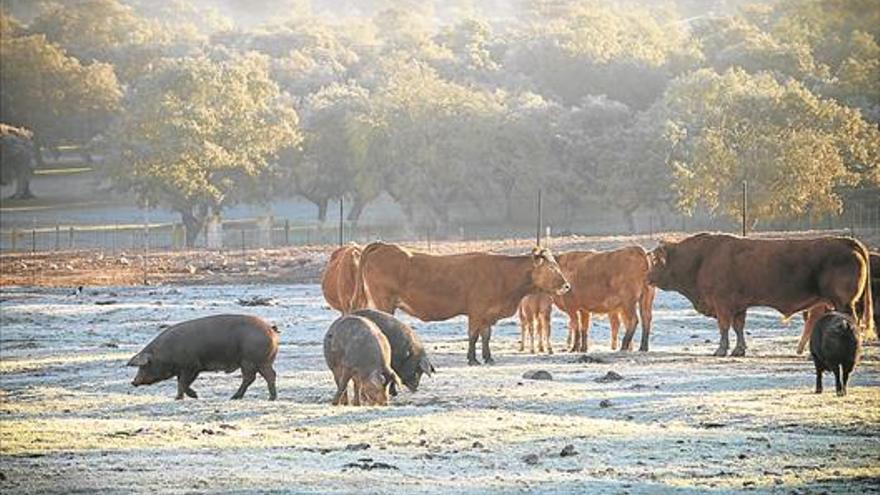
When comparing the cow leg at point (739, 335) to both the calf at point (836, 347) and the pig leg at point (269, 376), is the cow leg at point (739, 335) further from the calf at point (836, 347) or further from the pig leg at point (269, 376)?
the pig leg at point (269, 376)

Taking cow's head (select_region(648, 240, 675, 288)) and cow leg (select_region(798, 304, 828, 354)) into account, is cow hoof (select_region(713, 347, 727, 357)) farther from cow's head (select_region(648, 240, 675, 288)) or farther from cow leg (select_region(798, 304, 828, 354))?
cow's head (select_region(648, 240, 675, 288))

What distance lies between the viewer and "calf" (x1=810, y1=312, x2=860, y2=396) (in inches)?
822

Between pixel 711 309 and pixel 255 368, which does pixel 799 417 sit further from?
pixel 711 309

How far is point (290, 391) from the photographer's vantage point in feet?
72.1

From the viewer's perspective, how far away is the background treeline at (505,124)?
206 ft

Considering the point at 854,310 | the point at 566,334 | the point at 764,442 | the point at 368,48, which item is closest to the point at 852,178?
the point at 566,334

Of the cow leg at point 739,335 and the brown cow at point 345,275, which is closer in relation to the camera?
the cow leg at point 739,335

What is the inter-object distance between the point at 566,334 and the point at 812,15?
256ft

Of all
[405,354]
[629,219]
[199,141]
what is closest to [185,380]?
[405,354]

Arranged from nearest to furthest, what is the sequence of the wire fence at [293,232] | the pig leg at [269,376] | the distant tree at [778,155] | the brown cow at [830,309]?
the pig leg at [269,376], the brown cow at [830,309], the distant tree at [778,155], the wire fence at [293,232]

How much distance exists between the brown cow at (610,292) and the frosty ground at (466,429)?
700mm

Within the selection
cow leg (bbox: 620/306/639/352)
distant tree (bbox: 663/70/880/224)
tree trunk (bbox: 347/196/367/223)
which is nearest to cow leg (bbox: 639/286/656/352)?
cow leg (bbox: 620/306/639/352)

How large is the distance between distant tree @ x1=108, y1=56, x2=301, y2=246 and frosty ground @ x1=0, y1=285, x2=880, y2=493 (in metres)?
51.4

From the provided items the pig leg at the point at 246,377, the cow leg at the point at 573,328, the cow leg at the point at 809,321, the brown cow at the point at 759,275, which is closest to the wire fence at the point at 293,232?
the brown cow at the point at 759,275
